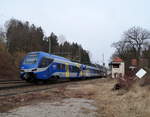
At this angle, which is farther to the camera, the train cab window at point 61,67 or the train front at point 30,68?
the train cab window at point 61,67

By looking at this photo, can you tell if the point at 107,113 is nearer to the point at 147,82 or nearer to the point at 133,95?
the point at 133,95

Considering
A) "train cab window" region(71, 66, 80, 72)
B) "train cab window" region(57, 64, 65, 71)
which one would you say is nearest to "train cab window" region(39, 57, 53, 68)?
"train cab window" region(57, 64, 65, 71)

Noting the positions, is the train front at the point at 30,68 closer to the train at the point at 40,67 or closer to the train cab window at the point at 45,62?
the train at the point at 40,67

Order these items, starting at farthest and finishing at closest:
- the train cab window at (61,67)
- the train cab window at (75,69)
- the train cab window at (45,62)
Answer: the train cab window at (75,69), the train cab window at (61,67), the train cab window at (45,62)

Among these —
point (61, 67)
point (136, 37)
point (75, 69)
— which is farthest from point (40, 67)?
point (136, 37)

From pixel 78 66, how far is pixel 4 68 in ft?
42.4

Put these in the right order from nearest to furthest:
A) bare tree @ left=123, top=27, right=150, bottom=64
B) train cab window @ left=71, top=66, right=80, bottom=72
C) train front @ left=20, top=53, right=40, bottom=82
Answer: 1. train front @ left=20, top=53, right=40, bottom=82
2. train cab window @ left=71, top=66, right=80, bottom=72
3. bare tree @ left=123, top=27, right=150, bottom=64

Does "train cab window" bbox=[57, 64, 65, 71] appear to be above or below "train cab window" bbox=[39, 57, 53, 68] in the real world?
below

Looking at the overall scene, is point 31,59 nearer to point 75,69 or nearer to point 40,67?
point 40,67

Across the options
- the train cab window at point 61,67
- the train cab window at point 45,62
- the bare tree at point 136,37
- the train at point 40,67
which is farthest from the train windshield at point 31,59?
the bare tree at point 136,37

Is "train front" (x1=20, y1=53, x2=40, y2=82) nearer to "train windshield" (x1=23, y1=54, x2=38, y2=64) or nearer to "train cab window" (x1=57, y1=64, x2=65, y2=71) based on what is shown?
"train windshield" (x1=23, y1=54, x2=38, y2=64)

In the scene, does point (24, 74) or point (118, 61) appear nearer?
point (24, 74)

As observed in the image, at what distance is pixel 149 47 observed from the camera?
62000 mm

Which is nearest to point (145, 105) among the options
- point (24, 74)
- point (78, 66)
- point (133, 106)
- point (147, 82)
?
point (133, 106)
